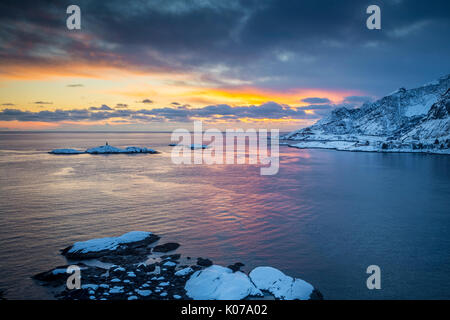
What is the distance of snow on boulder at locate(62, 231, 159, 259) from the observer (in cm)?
A: 1530

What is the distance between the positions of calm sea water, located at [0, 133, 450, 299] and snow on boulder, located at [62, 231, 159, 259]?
2.95 ft

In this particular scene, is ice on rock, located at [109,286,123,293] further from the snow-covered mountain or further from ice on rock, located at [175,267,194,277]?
the snow-covered mountain

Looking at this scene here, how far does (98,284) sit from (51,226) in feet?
38.1

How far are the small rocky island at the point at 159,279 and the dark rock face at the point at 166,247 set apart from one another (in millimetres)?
609

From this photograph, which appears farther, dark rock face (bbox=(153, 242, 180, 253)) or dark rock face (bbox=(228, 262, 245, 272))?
dark rock face (bbox=(153, 242, 180, 253))

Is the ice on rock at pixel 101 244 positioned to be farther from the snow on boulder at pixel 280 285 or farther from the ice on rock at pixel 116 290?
the snow on boulder at pixel 280 285

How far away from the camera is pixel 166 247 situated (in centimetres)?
1694

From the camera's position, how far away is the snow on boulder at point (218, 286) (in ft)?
37.5

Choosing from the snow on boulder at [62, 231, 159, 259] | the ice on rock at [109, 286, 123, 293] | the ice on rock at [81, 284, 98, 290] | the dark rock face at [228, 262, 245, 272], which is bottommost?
the dark rock face at [228, 262, 245, 272]

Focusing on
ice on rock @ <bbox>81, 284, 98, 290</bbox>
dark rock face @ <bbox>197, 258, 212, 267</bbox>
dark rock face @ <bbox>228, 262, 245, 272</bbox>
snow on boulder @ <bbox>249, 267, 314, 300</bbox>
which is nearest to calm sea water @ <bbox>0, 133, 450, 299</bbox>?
dark rock face @ <bbox>228, 262, 245, 272</bbox>

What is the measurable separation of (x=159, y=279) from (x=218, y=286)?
9.52ft

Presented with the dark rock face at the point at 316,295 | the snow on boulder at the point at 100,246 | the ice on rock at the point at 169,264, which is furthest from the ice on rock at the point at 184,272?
the dark rock face at the point at 316,295

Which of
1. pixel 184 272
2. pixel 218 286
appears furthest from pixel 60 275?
pixel 218 286
